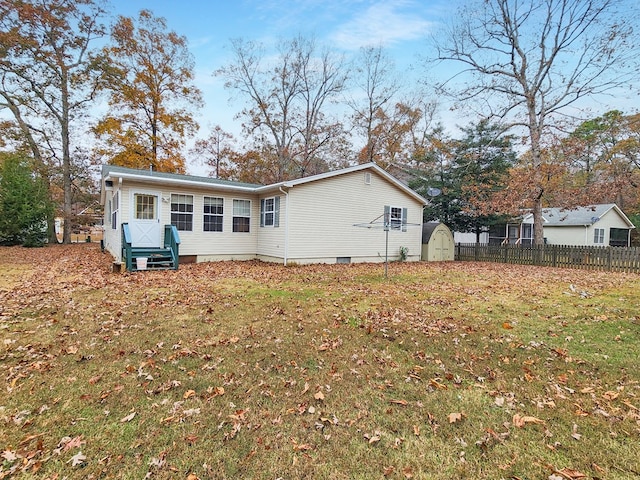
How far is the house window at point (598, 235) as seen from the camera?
80.1 ft

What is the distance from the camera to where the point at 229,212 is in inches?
535

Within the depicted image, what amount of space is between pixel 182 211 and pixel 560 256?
16.6 metres

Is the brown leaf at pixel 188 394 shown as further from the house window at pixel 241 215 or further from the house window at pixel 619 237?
the house window at pixel 619 237

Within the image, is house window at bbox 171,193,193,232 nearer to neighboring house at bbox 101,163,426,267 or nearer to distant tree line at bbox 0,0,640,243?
neighboring house at bbox 101,163,426,267

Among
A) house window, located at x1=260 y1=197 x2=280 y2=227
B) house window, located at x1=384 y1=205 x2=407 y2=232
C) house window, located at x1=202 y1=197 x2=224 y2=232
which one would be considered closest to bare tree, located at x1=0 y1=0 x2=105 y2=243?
house window, located at x1=202 y1=197 x2=224 y2=232

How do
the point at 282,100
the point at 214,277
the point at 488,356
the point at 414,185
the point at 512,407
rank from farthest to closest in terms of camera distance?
the point at 282,100, the point at 414,185, the point at 214,277, the point at 488,356, the point at 512,407

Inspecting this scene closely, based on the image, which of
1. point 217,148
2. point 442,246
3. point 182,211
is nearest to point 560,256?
point 442,246

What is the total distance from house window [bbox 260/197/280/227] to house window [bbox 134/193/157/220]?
4.27 metres

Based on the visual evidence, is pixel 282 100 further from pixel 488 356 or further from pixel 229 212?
pixel 488 356

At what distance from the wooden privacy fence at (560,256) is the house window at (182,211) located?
14.5 meters

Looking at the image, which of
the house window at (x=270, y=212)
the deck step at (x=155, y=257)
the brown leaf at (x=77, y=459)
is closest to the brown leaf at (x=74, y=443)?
the brown leaf at (x=77, y=459)

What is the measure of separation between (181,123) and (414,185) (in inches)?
705

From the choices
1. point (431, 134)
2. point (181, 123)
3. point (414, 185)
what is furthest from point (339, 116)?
point (181, 123)

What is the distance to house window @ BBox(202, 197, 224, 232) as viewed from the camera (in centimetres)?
1300
